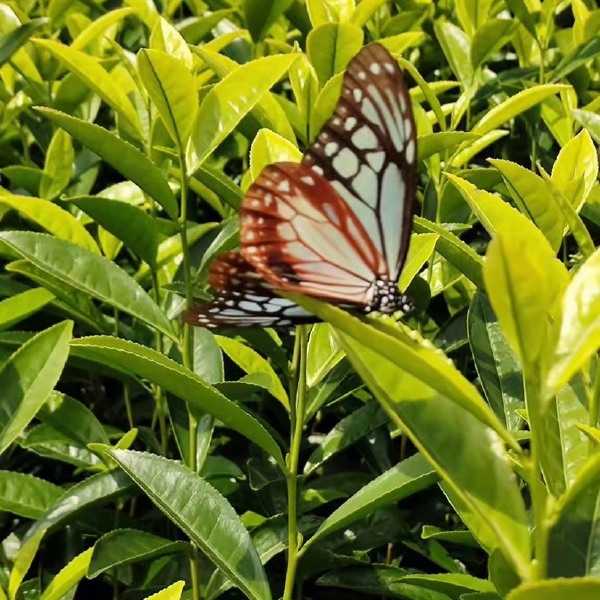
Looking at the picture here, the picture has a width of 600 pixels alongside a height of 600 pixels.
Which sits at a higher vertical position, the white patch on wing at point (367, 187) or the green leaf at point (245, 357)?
the white patch on wing at point (367, 187)

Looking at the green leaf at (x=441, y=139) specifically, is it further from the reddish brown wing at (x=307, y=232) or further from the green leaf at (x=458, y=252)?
the reddish brown wing at (x=307, y=232)

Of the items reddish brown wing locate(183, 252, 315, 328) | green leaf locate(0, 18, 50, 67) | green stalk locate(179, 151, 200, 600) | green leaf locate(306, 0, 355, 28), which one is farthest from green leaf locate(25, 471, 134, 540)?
green leaf locate(306, 0, 355, 28)

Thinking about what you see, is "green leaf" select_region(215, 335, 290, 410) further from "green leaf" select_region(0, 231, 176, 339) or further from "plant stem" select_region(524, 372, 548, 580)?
"plant stem" select_region(524, 372, 548, 580)

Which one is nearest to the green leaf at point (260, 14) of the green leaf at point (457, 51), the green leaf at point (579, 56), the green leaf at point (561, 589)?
the green leaf at point (457, 51)

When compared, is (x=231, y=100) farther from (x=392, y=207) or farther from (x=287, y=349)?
(x=287, y=349)

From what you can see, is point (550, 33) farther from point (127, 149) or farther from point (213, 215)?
point (127, 149)

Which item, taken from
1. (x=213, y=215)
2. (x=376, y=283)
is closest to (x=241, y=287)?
(x=376, y=283)

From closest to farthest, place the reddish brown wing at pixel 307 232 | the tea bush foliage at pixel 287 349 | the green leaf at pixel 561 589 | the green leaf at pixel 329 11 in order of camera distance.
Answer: the green leaf at pixel 561 589, the tea bush foliage at pixel 287 349, the reddish brown wing at pixel 307 232, the green leaf at pixel 329 11

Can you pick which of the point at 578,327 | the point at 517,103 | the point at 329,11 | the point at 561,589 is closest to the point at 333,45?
the point at 329,11
